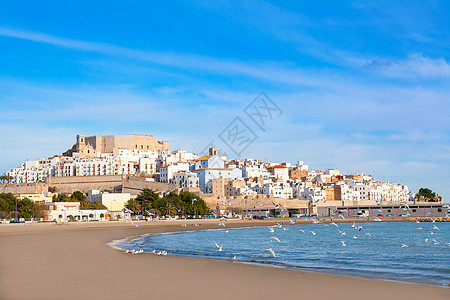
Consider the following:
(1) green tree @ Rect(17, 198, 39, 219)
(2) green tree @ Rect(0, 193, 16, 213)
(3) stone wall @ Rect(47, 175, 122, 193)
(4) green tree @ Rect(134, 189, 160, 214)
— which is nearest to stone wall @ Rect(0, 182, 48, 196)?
(3) stone wall @ Rect(47, 175, 122, 193)

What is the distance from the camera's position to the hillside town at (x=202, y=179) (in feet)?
325

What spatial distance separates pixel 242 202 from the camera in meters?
103

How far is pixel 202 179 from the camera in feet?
359

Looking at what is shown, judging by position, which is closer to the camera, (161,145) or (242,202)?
(242,202)

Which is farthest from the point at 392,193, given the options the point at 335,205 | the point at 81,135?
the point at 81,135

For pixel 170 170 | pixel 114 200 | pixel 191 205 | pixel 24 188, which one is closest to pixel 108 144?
pixel 170 170

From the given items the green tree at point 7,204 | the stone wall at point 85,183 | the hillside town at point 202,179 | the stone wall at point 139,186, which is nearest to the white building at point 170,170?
the hillside town at point 202,179

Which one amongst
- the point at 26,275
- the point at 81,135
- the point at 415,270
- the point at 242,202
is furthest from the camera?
the point at 81,135

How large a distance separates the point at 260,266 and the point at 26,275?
7749mm

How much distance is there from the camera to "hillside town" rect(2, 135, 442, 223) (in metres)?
99.2

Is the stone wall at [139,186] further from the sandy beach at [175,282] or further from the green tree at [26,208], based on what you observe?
the sandy beach at [175,282]

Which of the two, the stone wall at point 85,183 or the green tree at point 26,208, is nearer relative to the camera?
the green tree at point 26,208

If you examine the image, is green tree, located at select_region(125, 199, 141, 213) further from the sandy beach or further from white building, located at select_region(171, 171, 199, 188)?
the sandy beach

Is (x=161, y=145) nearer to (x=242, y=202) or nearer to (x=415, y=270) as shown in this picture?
(x=242, y=202)
